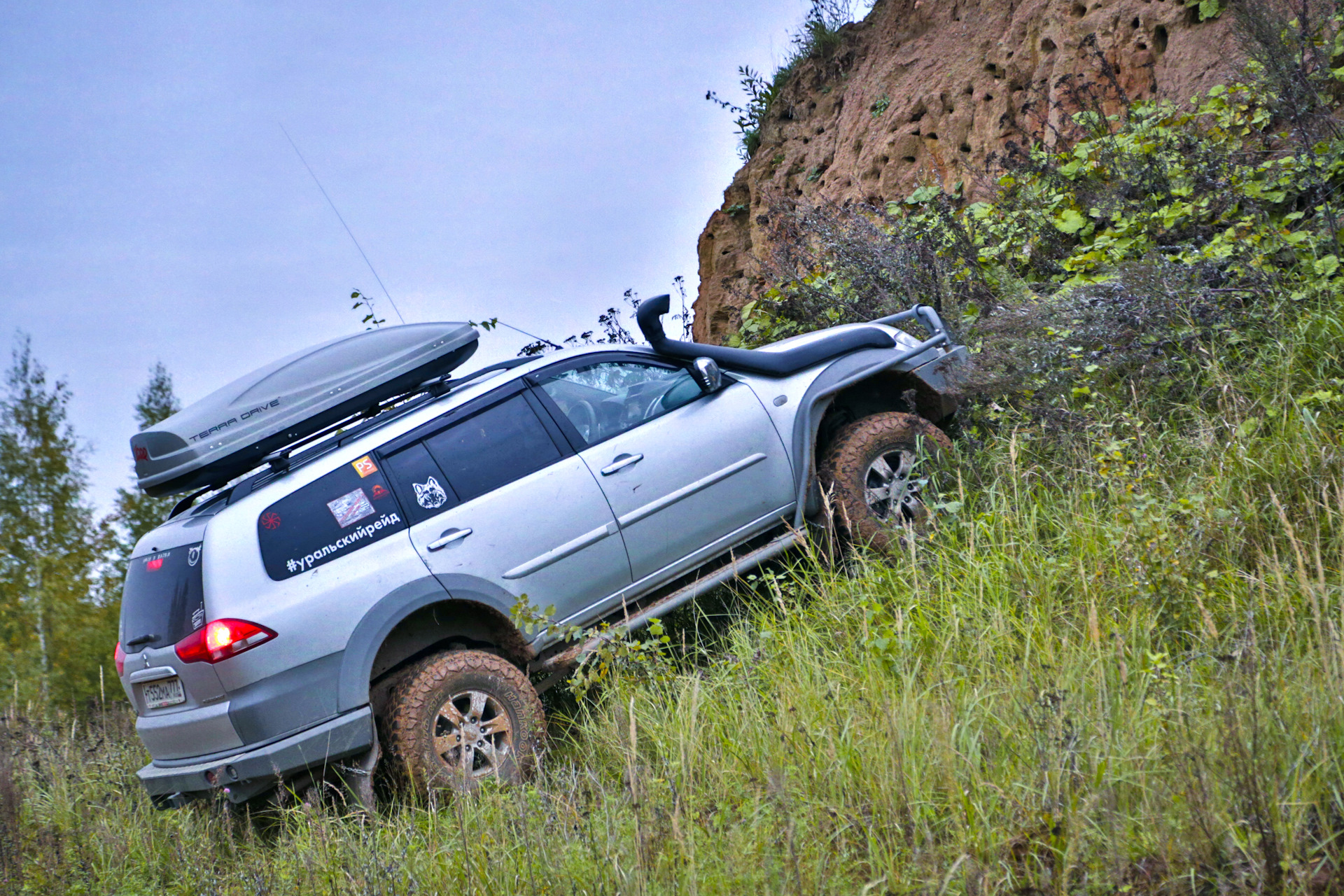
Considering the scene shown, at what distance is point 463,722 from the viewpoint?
4.22 m

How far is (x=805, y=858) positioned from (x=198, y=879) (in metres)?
2.85

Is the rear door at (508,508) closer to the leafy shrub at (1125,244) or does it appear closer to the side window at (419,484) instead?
the side window at (419,484)

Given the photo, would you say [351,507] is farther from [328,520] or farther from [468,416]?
[468,416]

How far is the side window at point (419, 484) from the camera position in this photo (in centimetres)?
444

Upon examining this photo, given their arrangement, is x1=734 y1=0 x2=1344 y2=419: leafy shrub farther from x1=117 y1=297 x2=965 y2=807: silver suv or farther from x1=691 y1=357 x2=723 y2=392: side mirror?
x1=691 y1=357 x2=723 y2=392: side mirror

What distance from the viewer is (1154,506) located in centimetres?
375

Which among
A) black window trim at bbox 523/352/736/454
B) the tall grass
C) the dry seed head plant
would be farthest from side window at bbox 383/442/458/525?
the tall grass

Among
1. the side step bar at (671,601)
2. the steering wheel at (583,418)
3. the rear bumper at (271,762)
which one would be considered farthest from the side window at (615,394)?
the rear bumper at (271,762)

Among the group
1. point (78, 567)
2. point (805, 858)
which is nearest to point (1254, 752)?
point (805, 858)

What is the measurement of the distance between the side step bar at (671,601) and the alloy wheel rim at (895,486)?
537 millimetres

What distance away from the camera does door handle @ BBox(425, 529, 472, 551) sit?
170 inches

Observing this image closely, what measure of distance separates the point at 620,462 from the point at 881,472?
61.8 inches

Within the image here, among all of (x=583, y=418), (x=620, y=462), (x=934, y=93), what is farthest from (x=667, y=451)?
(x=934, y=93)

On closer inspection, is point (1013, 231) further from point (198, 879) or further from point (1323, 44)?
point (198, 879)
